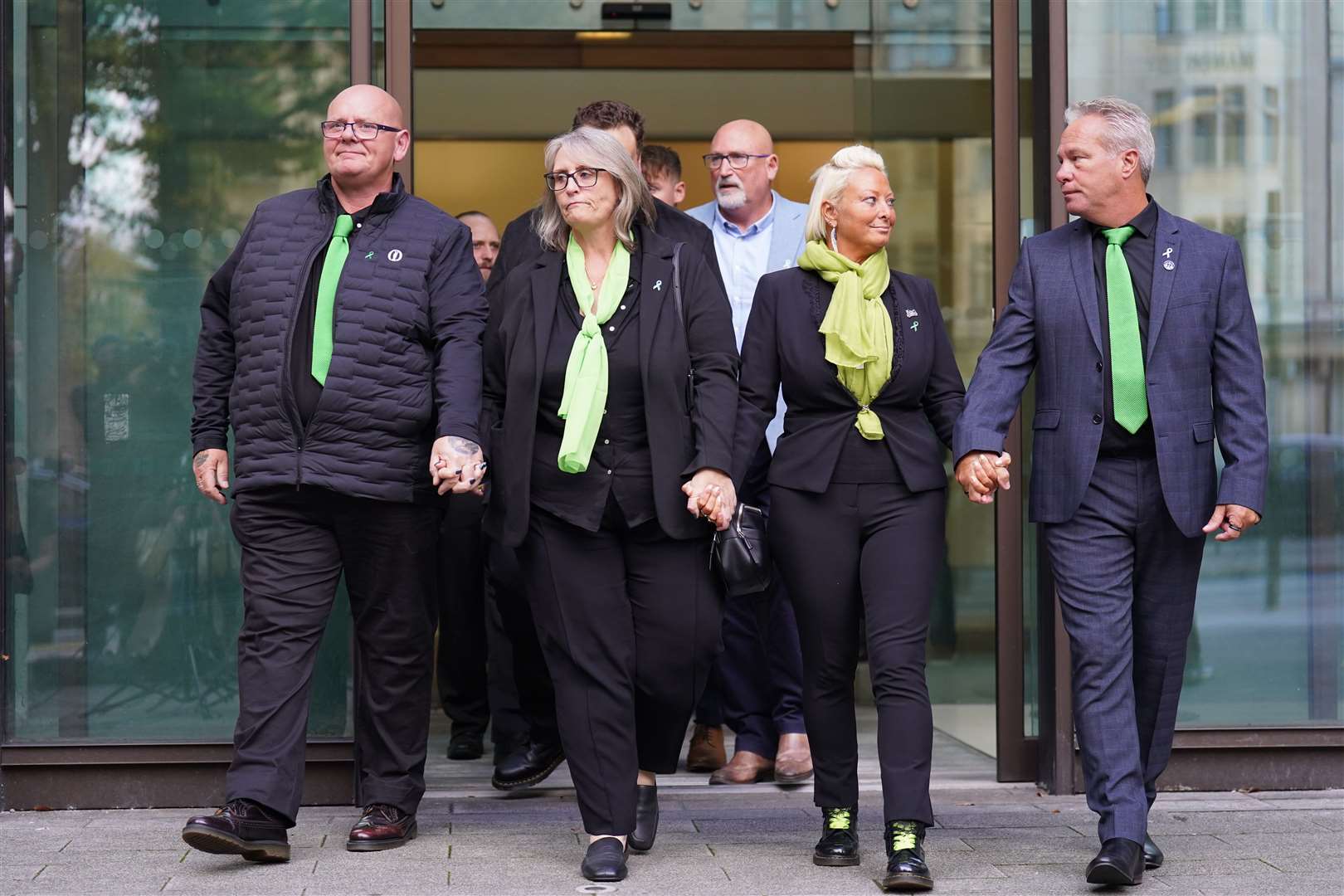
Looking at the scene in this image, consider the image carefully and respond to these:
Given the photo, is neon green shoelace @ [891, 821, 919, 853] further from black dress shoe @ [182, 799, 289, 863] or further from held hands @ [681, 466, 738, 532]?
black dress shoe @ [182, 799, 289, 863]

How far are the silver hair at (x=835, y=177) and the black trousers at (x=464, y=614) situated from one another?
2.03 metres

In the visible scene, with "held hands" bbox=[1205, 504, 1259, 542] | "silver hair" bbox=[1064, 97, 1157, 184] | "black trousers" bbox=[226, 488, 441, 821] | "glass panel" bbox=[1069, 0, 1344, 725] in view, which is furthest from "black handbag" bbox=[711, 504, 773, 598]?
"glass panel" bbox=[1069, 0, 1344, 725]

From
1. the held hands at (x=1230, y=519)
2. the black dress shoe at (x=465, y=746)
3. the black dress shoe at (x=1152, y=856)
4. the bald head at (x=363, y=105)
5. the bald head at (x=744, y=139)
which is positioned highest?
the bald head at (x=744, y=139)

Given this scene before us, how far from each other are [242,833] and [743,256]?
2.73m

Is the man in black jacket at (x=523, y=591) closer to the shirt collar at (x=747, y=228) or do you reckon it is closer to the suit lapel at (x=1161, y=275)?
the shirt collar at (x=747, y=228)

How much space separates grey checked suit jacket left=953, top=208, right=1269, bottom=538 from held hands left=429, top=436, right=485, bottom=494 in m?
1.29

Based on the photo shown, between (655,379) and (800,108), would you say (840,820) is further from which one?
(800,108)

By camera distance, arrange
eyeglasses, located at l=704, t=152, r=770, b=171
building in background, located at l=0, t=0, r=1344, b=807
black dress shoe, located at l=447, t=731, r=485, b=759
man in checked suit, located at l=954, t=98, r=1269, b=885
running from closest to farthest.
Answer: man in checked suit, located at l=954, t=98, r=1269, b=885 < building in background, located at l=0, t=0, r=1344, b=807 < eyeglasses, located at l=704, t=152, r=770, b=171 < black dress shoe, located at l=447, t=731, r=485, b=759

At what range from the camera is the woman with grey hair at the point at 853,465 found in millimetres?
4672

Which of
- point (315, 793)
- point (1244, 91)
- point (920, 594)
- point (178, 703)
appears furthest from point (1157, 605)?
point (178, 703)

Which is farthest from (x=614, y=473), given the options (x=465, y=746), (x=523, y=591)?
(x=465, y=746)

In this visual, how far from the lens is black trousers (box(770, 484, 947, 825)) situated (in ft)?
15.1

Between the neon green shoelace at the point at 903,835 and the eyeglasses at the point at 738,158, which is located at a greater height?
the eyeglasses at the point at 738,158

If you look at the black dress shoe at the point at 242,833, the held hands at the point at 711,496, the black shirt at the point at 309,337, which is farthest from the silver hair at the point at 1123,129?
the black dress shoe at the point at 242,833
